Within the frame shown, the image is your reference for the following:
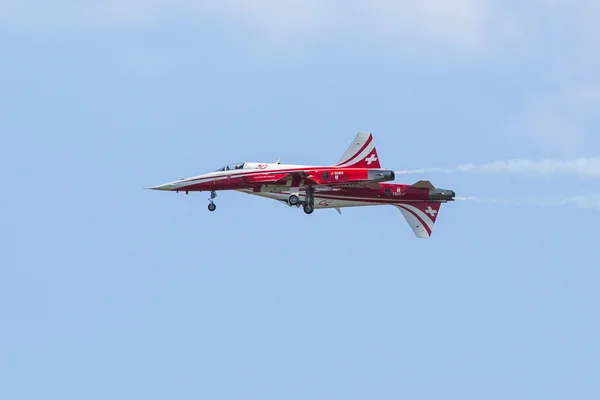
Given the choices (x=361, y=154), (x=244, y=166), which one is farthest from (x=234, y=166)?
(x=361, y=154)

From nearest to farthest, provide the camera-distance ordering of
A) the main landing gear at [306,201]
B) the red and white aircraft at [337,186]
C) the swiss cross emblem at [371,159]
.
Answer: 1. the red and white aircraft at [337,186]
2. the main landing gear at [306,201]
3. the swiss cross emblem at [371,159]

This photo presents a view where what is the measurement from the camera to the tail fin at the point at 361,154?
8975 centimetres

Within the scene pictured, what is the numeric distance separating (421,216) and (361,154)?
17.9 ft

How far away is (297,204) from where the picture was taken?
8981 centimetres

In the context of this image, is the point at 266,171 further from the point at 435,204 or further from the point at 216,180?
the point at 435,204

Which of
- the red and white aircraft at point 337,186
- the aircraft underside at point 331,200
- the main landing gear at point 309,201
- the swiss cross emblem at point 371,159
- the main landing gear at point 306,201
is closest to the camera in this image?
the red and white aircraft at point 337,186

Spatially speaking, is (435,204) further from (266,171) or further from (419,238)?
(266,171)

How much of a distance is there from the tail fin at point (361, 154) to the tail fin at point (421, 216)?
3.84m

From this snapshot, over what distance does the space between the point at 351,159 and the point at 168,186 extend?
10.1 m

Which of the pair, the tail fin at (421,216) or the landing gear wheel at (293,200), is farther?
the tail fin at (421,216)

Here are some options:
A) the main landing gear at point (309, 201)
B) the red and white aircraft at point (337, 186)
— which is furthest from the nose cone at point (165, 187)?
the main landing gear at point (309, 201)

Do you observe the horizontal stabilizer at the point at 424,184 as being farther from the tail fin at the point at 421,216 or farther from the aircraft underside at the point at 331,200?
the aircraft underside at the point at 331,200

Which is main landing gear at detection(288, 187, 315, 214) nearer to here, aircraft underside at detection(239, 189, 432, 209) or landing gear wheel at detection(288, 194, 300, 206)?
landing gear wheel at detection(288, 194, 300, 206)

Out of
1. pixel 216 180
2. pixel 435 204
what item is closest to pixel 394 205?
pixel 435 204
